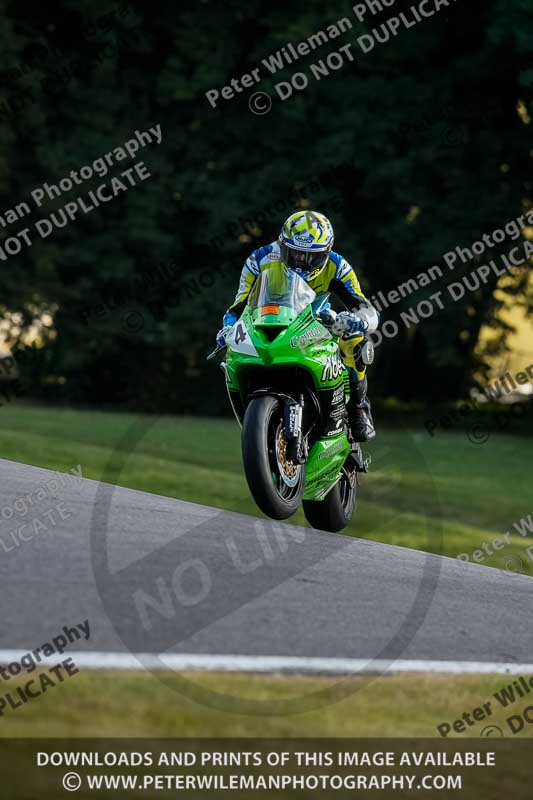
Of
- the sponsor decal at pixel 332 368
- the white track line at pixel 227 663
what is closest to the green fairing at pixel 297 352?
the sponsor decal at pixel 332 368

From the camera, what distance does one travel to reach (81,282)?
1238 inches

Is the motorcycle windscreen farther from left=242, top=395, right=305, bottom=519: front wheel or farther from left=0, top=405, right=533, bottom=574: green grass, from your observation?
left=0, top=405, right=533, bottom=574: green grass

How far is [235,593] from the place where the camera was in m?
6.61

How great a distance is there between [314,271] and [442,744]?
3.59 m

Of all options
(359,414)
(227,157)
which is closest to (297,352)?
(359,414)

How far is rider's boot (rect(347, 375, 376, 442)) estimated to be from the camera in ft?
27.5

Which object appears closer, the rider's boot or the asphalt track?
the asphalt track

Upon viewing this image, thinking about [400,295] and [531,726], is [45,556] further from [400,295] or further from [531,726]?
[400,295]

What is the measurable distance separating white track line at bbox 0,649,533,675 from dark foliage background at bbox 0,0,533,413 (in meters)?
24.6

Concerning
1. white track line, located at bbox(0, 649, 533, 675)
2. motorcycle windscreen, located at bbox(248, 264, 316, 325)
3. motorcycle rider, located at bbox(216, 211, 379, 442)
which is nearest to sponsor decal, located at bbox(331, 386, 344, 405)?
motorcycle rider, located at bbox(216, 211, 379, 442)

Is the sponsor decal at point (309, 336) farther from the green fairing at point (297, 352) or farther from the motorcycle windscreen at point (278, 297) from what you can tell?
the motorcycle windscreen at point (278, 297)

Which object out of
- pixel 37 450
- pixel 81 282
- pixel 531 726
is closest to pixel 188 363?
pixel 81 282

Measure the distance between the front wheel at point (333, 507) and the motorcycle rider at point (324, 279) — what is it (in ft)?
1.91

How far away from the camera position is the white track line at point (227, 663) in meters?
5.36
